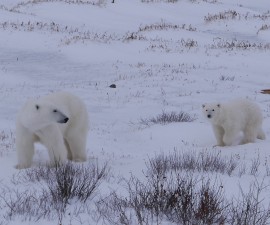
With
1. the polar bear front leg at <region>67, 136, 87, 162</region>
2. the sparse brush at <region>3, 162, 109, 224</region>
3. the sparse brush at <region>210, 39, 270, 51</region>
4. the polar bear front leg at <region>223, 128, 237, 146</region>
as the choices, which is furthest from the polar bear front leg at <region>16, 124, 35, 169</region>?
the sparse brush at <region>210, 39, 270, 51</region>

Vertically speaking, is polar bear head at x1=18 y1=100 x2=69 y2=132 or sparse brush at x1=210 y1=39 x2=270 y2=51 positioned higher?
polar bear head at x1=18 y1=100 x2=69 y2=132

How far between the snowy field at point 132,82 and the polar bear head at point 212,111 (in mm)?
560

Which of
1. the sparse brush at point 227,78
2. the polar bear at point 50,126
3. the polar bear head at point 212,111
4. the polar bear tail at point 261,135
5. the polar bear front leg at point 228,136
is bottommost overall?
the sparse brush at point 227,78

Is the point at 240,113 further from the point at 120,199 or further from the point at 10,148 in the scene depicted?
the point at 120,199

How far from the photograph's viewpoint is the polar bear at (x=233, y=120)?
902 cm

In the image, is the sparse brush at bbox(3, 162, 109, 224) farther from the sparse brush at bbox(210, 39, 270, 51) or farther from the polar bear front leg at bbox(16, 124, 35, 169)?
the sparse brush at bbox(210, 39, 270, 51)

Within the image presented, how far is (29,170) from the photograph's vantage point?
6074 millimetres

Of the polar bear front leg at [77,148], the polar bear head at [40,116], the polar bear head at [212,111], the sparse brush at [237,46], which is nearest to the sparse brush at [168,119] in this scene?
the polar bear head at [212,111]

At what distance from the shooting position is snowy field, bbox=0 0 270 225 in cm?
532

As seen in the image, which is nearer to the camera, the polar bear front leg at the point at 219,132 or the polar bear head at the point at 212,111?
the polar bear head at the point at 212,111

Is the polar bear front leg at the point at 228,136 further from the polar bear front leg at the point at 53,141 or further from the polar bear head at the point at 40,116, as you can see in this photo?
the polar bear head at the point at 40,116

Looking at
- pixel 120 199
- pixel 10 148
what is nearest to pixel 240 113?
pixel 10 148

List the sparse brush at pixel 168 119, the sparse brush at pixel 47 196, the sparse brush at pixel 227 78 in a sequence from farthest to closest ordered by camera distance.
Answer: the sparse brush at pixel 227 78 → the sparse brush at pixel 168 119 → the sparse brush at pixel 47 196

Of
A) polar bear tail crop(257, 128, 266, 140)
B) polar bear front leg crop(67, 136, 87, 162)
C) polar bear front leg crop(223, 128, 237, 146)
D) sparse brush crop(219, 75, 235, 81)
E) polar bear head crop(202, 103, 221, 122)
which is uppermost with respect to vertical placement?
polar bear head crop(202, 103, 221, 122)
